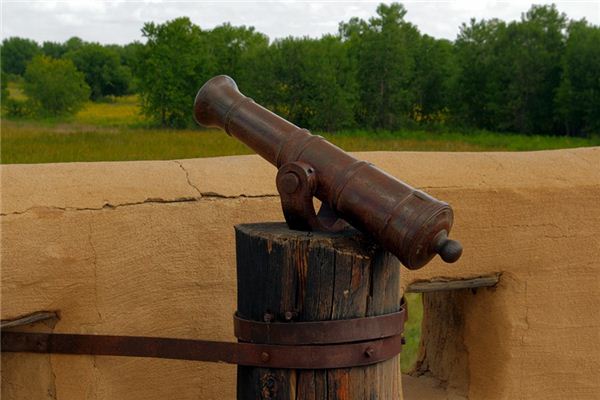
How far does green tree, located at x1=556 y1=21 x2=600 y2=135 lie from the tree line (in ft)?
0.13

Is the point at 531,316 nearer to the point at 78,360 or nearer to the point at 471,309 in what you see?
the point at 471,309

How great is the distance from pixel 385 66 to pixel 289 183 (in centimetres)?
2580

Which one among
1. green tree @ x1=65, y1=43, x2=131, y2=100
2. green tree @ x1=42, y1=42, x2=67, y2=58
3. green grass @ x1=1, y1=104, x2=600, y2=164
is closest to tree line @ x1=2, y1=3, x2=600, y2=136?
green grass @ x1=1, y1=104, x2=600, y2=164

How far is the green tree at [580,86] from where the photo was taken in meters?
27.4

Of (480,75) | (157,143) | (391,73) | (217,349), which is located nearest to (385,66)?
(391,73)

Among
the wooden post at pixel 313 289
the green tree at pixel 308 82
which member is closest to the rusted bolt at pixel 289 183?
the wooden post at pixel 313 289

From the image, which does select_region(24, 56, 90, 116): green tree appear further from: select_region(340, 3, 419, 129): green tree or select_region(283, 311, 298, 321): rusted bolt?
select_region(283, 311, 298, 321): rusted bolt

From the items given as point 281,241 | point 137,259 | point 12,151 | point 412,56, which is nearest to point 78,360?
point 137,259

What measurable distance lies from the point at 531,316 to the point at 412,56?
84.9ft

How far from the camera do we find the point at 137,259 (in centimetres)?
338

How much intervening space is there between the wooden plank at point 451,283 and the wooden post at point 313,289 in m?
1.35

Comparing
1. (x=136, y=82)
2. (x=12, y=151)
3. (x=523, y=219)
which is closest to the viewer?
(x=523, y=219)

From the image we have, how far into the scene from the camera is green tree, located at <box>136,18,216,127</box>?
24.3m

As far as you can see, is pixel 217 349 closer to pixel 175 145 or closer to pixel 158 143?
pixel 175 145
